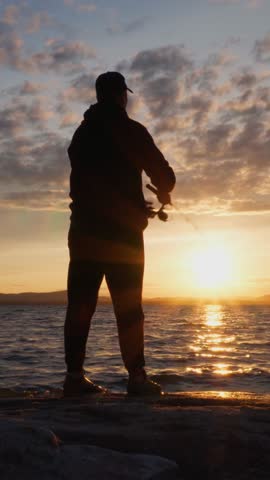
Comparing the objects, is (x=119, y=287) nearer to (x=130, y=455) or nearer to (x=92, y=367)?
(x=130, y=455)

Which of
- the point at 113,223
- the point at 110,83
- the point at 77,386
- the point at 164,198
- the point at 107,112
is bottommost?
the point at 77,386

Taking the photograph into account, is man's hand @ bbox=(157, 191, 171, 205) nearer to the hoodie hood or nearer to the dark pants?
the dark pants

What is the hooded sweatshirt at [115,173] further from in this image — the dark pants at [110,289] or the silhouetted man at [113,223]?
the dark pants at [110,289]

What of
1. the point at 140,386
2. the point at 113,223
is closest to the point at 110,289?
the point at 113,223

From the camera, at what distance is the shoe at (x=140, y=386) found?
191 inches

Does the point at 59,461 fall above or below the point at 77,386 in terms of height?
above

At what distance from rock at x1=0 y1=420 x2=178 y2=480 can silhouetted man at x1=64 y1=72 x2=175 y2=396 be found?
2.38 m

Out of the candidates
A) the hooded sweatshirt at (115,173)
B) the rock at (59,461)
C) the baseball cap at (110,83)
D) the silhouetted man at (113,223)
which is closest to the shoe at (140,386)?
the silhouetted man at (113,223)

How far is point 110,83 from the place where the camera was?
16.6ft

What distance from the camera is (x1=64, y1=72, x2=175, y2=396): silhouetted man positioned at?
494 cm

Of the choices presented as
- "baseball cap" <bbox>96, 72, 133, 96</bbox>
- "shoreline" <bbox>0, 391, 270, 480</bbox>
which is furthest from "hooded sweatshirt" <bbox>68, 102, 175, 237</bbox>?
"shoreline" <bbox>0, 391, 270, 480</bbox>

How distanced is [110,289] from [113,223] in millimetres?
604

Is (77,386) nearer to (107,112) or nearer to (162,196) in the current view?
(162,196)

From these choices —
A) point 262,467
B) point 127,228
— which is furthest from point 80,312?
point 262,467
